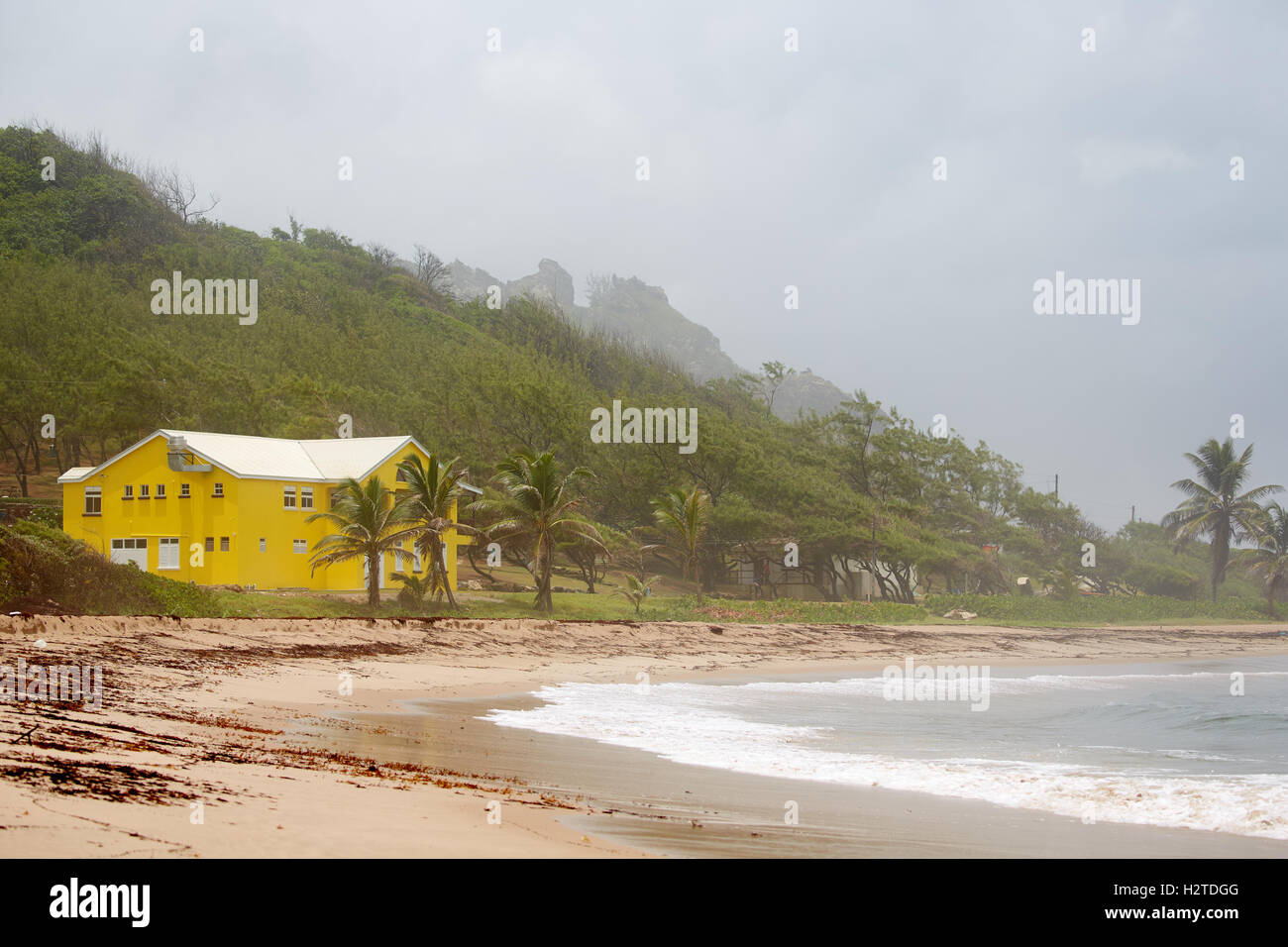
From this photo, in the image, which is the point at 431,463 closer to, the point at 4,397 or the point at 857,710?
the point at 857,710

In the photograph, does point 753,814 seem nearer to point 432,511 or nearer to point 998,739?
point 998,739

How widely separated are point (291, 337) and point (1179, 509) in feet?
211

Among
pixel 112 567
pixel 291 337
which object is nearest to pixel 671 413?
pixel 291 337

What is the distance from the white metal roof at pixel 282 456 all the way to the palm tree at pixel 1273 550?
56203 mm

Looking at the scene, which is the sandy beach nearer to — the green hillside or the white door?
the white door

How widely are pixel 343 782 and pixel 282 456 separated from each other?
29.6 metres

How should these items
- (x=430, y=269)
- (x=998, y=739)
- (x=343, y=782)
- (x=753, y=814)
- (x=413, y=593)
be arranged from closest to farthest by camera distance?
(x=343, y=782) → (x=753, y=814) → (x=998, y=739) → (x=413, y=593) → (x=430, y=269)

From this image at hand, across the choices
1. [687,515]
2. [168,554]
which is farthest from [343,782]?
[687,515]

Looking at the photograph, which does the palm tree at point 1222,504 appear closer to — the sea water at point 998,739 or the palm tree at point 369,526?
the sea water at point 998,739

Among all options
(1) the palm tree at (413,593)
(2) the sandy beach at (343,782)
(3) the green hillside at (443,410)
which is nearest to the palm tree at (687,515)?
(3) the green hillside at (443,410)

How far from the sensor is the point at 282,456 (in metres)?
35.1

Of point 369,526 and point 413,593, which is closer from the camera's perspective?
point 369,526

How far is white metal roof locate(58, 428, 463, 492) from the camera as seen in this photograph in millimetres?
32719
